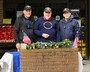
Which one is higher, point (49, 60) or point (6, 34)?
point (49, 60)

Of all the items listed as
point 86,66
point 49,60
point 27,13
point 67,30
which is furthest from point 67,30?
point 86,66

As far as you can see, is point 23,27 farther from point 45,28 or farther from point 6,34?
point 6,34

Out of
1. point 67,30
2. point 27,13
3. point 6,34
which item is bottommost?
point 6,34

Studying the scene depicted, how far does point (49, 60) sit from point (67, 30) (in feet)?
3.63

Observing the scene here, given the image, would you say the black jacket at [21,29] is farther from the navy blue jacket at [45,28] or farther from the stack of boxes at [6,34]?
the stack of boxes at [6,34]

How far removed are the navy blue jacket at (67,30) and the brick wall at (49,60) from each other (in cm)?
88

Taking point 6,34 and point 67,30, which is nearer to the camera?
point 67,30

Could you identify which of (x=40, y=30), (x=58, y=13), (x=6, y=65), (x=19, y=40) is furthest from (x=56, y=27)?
(x=58, y=13)

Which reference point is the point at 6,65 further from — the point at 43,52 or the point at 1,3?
the point at 1,3

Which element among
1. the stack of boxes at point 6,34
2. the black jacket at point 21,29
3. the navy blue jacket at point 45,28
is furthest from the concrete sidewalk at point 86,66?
the black jacket at point 21,29

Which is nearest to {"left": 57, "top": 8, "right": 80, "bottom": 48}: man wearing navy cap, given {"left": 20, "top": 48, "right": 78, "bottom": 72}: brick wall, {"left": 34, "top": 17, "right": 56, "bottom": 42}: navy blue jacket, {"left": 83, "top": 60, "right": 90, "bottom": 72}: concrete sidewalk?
{"left": 34, "top": 17, "right": 56, "bottom": 42}: navy blue jacket

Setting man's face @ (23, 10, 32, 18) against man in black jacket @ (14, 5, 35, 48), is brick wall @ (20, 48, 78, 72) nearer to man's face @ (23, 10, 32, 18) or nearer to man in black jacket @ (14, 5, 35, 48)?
man in black jacket @ (14, 5, 35, 48)

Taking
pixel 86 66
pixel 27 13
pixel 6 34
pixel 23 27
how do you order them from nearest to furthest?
pixel 27 13
pixel 23 27
pixel 86 66
pixel 6 34

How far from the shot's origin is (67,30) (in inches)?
281
